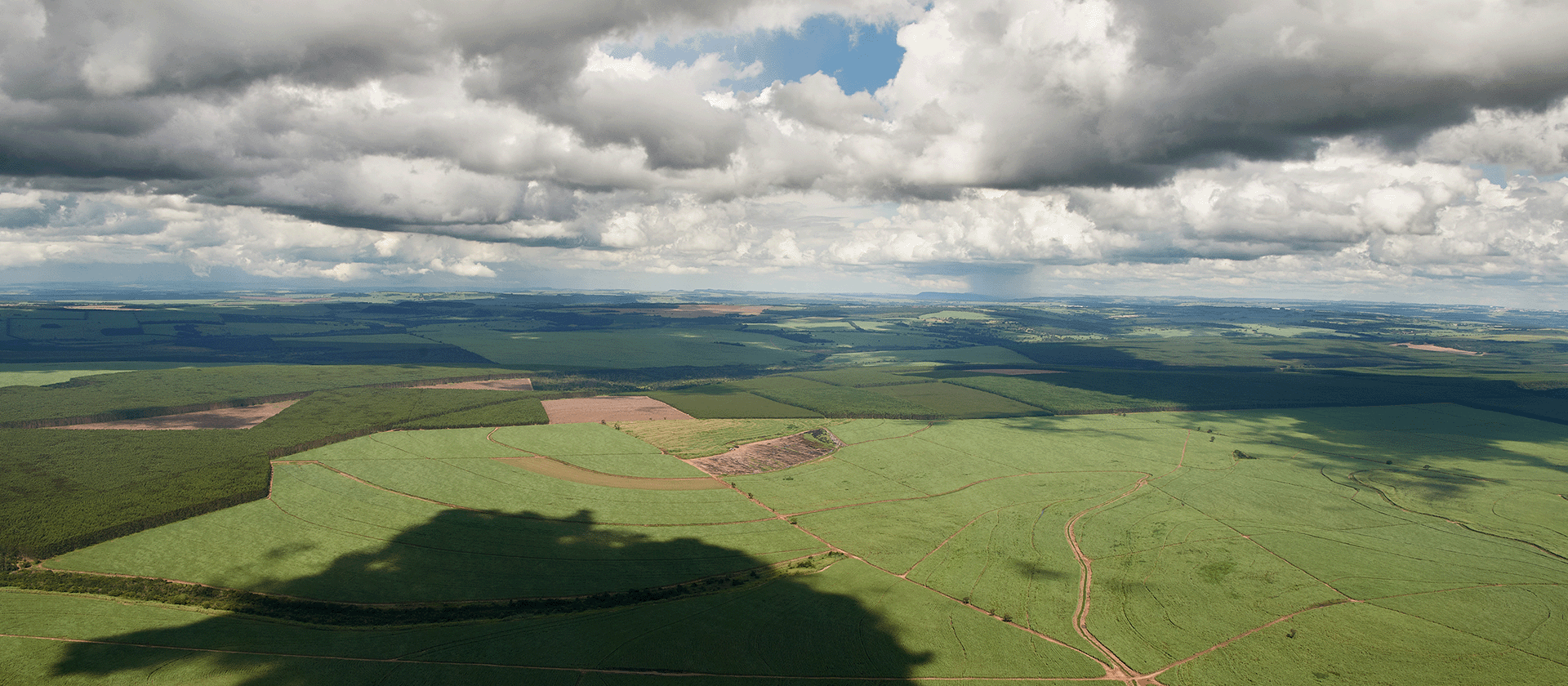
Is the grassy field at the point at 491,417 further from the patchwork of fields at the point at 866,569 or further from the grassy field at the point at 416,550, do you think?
the grassy field at the point at 416,550

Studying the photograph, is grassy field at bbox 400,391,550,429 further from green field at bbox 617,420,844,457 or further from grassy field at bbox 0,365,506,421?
grassy field at bbox 0,365,506,421

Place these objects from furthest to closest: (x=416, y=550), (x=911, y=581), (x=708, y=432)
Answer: (x=708, y=432) < (x=416, y=550) < (x=911, y=581)

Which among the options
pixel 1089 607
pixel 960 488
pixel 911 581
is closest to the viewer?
pixel 1089 607

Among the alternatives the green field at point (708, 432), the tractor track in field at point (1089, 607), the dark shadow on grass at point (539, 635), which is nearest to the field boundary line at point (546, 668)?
the dark shadow on grass at point (539, 635)

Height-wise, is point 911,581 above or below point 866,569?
below

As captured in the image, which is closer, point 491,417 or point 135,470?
point 135,470

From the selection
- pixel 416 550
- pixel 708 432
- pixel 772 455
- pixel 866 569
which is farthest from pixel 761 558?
pixel 708 432

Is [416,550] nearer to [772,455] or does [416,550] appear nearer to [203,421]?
[772,455]
